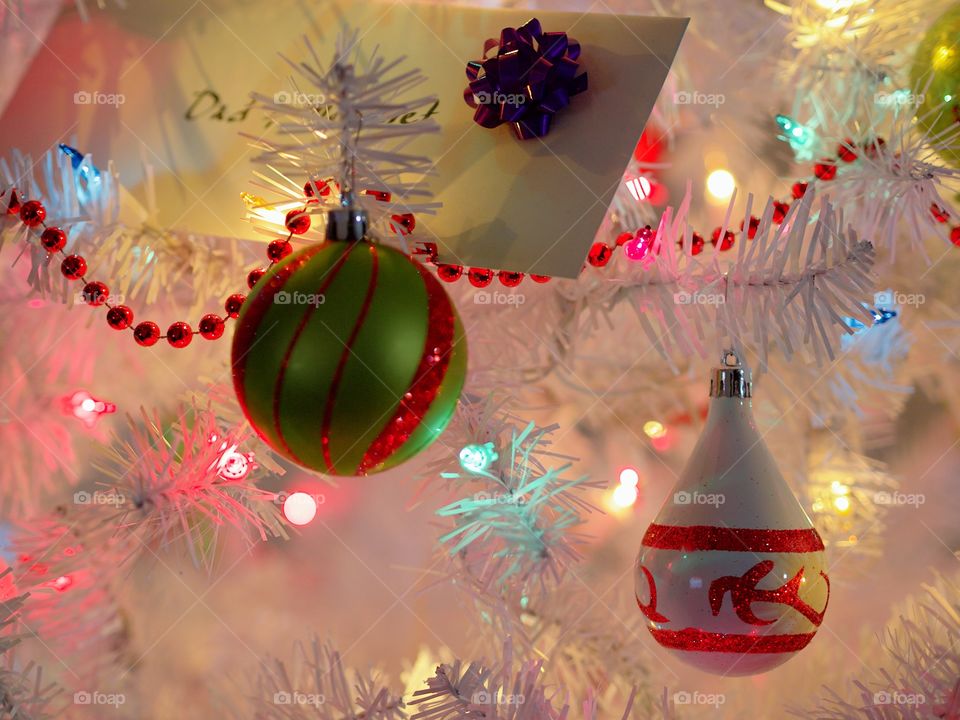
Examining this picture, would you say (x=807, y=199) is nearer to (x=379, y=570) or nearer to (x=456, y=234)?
(x=456, y=234)

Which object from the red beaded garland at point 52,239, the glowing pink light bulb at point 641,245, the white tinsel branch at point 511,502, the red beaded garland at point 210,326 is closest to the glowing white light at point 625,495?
the white tinsel branch at point 511,502

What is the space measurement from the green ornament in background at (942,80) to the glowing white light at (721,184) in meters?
0.28

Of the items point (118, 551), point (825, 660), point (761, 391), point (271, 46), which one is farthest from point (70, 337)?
point (825, 660)

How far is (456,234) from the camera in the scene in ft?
2.21

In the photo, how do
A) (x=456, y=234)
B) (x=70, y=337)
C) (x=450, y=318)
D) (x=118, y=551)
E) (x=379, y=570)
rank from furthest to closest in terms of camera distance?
(x=379, y=570), (x=70, y=337), (x=118, y=551), (x=456, y=234), (x=450, y=318)

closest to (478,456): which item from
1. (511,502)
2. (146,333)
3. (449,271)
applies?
(511,502)

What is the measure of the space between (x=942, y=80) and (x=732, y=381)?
0.30 meters

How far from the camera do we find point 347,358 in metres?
0.53

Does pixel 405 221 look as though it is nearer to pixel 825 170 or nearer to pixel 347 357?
pixel 347 357

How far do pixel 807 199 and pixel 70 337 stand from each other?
0.73 metres

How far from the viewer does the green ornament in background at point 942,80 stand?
2.48ft

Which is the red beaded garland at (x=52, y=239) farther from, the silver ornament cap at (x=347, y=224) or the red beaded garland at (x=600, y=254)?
the red beaded garland at (x=600, y=254)

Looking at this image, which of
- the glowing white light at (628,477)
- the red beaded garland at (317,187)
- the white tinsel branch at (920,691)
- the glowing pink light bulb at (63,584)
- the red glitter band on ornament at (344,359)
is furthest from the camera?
the glowing white light at (628,477)

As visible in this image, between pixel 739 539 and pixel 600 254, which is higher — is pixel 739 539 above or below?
below
